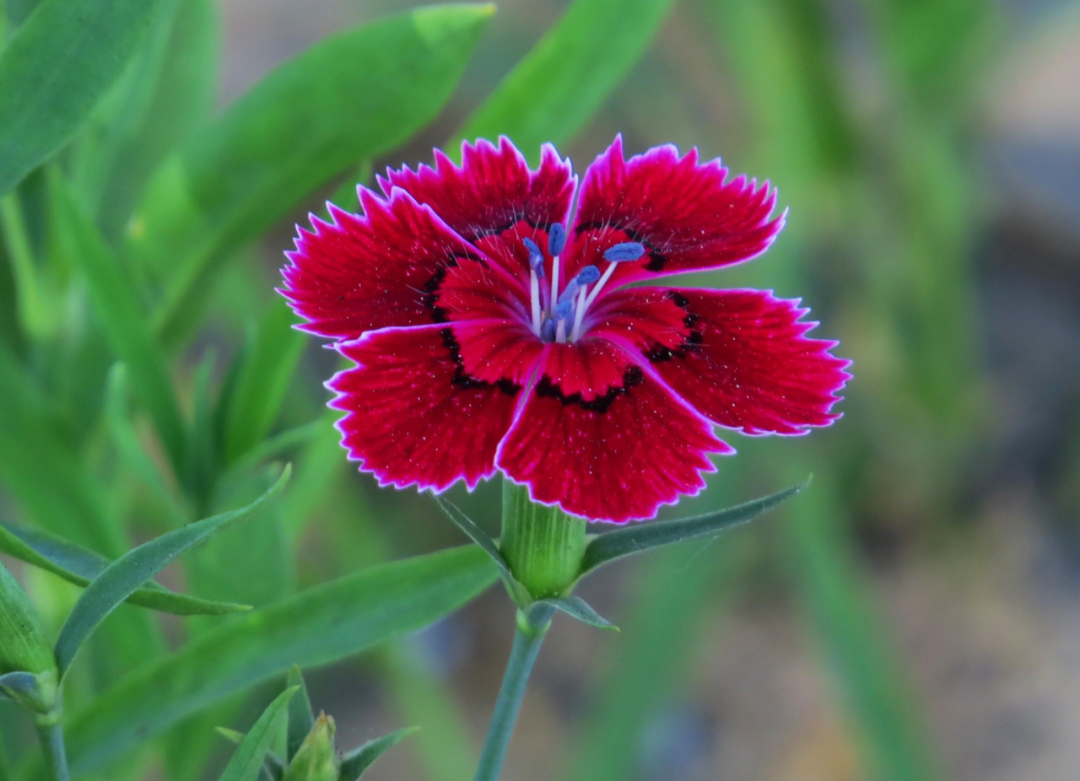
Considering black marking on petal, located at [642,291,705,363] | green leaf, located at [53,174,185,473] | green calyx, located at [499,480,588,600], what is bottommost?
green calyx, located at [499,480,588,600]

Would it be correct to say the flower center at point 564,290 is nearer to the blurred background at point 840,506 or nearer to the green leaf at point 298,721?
the green leaf at point 298,721

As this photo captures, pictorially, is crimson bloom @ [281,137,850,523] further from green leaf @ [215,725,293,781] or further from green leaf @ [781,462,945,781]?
green leaf @ [781,462,945,781]

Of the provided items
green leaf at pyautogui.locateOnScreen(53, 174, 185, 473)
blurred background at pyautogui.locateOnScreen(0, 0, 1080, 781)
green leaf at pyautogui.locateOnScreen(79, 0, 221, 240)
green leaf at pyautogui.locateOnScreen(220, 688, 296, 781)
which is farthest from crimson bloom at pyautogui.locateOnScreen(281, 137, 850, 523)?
blurred background at pyautogui.locateOnScreen(0, 0, 1080, 781)

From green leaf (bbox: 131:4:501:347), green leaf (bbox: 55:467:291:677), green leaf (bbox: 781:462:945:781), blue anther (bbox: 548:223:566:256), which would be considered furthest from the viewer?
green leaf (bbox: 781:462:945:781)

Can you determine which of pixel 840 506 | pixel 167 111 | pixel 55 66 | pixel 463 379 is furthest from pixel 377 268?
pixel 840 506

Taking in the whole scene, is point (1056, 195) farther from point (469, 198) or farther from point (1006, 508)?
point (469, 198)

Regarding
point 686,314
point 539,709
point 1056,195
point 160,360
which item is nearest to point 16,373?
point 160,360

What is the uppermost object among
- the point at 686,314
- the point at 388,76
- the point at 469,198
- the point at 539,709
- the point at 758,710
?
the point at 388,76
